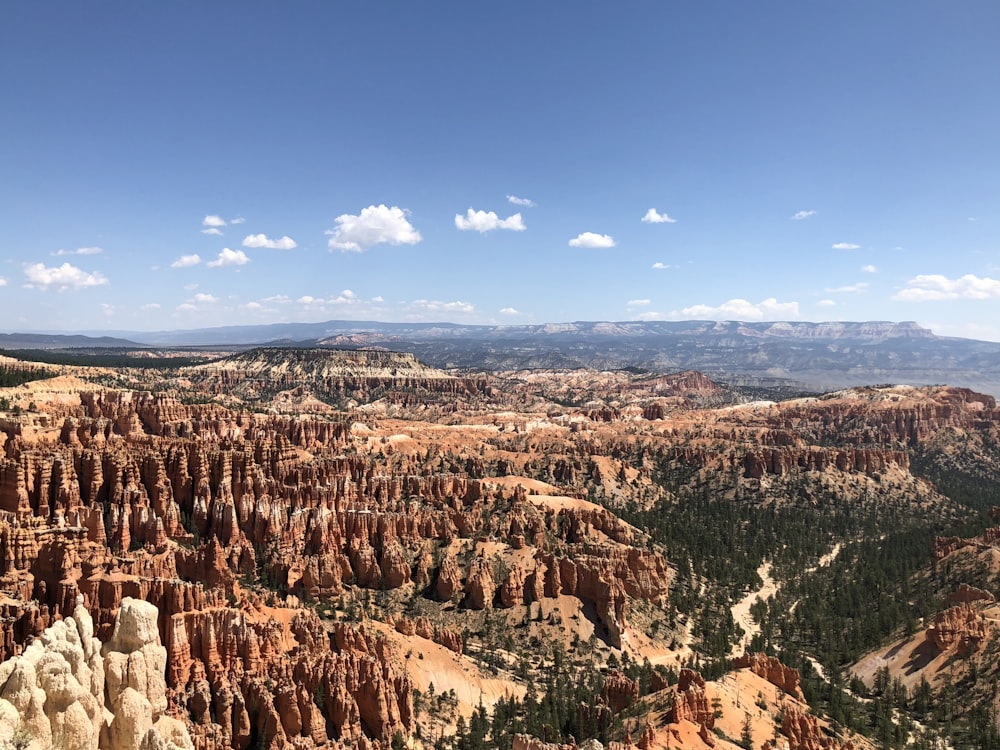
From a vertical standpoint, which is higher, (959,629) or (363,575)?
(363,575)

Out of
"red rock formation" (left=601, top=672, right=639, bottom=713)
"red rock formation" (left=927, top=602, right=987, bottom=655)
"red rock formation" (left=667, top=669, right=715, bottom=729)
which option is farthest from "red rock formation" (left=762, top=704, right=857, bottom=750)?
"red rock formation" (left=927, top=602, right=987, bottom=655)

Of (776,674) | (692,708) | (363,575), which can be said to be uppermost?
(692,708)

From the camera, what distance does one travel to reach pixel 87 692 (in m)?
23.1

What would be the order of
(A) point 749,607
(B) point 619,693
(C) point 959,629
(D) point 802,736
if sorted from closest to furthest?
(D) point 802,736, (B) point 619,693, (C) point 959,629, (A) point 749,607

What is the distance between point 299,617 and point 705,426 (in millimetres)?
147848

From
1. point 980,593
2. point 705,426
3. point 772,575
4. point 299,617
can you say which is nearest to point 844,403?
point 705,426

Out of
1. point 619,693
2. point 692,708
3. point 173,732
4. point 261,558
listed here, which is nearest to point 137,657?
point 173,732

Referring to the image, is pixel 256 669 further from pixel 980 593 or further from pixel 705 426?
pixel 705 426

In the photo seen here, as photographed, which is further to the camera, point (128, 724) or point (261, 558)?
point (261, 558)

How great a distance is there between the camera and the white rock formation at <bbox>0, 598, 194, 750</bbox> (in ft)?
68.3

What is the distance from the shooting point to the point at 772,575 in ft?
281

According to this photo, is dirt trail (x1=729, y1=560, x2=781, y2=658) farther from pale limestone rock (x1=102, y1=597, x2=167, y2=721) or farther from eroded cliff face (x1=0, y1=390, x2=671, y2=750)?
pale limestone rock (x1=102, y1=597, x2=167, y2=721)

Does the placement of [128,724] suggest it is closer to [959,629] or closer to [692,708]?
[692,708]

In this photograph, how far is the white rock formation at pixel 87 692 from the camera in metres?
20.8
